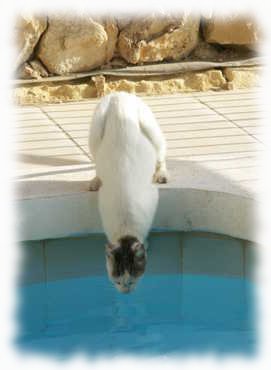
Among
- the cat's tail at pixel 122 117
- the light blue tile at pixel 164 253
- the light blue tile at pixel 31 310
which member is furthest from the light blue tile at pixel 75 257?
the cat's tail at pixel 122 117

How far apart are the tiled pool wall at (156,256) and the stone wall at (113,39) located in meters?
2.42

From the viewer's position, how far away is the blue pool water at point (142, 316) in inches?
201

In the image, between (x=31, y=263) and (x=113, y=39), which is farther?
(x=113, y=39)

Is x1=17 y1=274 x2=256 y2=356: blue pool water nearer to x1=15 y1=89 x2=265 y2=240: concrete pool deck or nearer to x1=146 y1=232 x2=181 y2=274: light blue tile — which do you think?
x1=146 y1=232 x2=181 y2=274: light blue tile

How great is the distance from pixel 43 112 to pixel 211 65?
144 cm

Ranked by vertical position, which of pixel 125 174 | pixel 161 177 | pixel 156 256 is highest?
pixel 125 174

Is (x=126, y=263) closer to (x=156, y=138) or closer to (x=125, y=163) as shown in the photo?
(x=125, y=163)

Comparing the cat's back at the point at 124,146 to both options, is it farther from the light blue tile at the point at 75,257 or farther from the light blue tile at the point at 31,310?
the light blue tile at the point at 31,310

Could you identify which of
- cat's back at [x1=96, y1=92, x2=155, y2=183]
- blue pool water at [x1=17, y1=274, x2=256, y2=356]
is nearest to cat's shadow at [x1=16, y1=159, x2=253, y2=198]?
cat's back at [x1=96, y1=92, x2=155, y2=183]

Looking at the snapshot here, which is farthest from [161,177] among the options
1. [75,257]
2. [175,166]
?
[75,257]

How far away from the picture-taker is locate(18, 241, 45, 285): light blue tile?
5.65m

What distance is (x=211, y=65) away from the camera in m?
8.12

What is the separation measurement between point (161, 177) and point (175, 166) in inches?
14.9

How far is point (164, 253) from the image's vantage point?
18.9 ft
